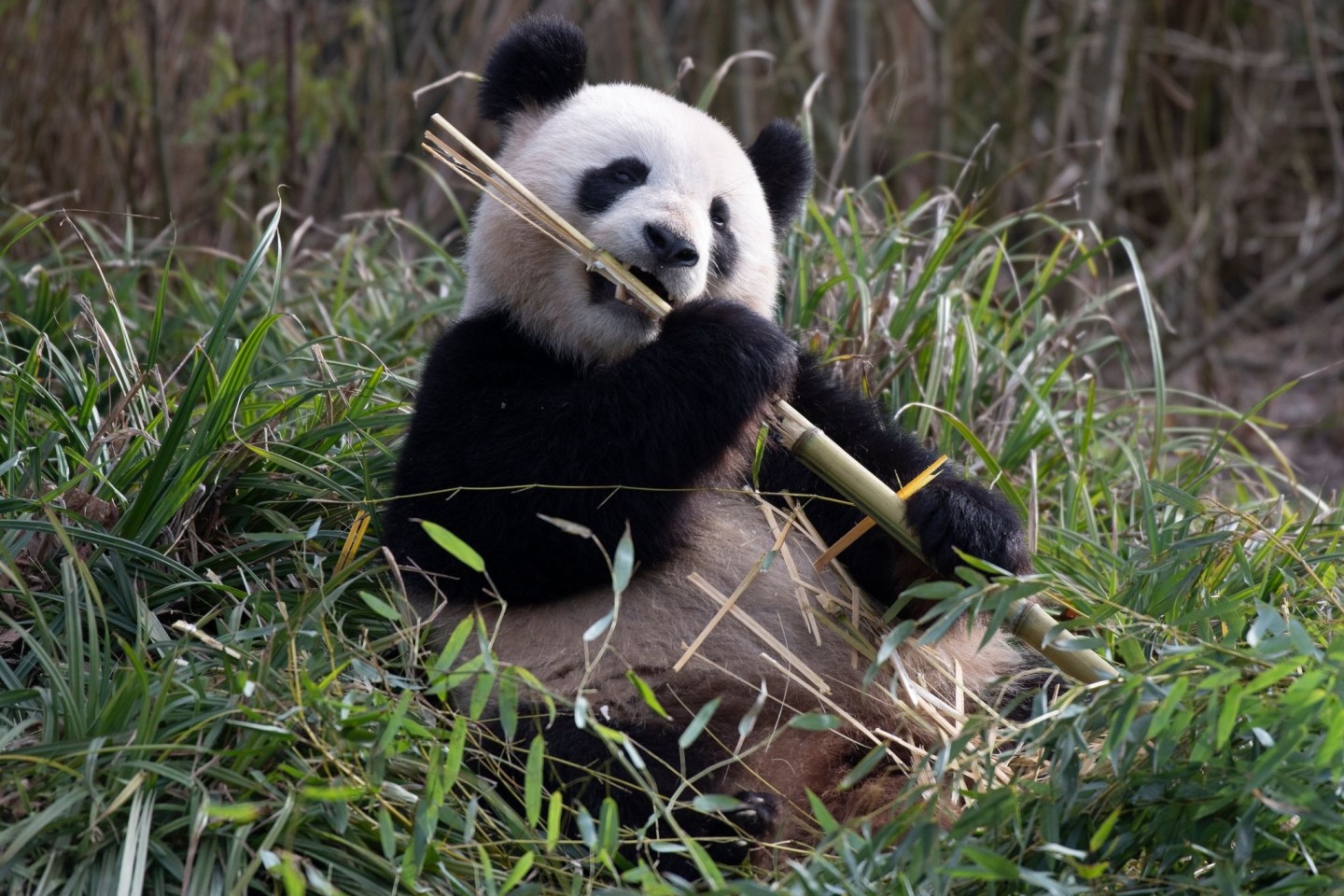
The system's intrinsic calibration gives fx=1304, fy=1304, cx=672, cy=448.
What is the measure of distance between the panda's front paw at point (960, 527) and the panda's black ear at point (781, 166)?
3.54ft

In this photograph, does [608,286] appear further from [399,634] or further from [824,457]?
[399,634]

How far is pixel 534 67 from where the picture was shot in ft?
11.2

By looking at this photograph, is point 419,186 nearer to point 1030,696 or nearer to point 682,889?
point 1030,696

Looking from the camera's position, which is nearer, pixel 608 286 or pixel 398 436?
pixel 608 286

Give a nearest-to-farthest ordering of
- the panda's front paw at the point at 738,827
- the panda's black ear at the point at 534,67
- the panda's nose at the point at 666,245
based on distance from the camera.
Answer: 1. the panda's front paw at the point at 738,827
2. the panda's nose at the point at 666,245
3. the panda's black ear at the point at 534,67

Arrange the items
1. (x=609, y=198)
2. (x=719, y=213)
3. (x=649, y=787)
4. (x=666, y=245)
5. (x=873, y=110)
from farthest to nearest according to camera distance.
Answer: (x=873, y=110), (x=719, y=213), (x=609, y=198), (x=666, y=245), (x=649, y=787)

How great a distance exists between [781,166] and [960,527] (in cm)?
129

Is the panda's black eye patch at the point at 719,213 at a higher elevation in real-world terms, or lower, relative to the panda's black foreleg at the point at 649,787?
higher

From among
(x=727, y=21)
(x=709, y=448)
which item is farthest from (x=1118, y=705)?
(x=727, y=21)

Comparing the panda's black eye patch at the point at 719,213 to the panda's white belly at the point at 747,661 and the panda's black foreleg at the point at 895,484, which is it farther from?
the panda's white belly at the point at 747,661

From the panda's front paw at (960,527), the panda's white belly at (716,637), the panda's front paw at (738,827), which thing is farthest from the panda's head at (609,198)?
the panda's front paw at (738,827)

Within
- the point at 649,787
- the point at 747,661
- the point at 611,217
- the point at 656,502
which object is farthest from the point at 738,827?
the point at 611,217

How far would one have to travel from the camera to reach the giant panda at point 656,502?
2758 millimetres

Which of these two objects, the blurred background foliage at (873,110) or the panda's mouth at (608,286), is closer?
the panda's mouth at (608,286)
